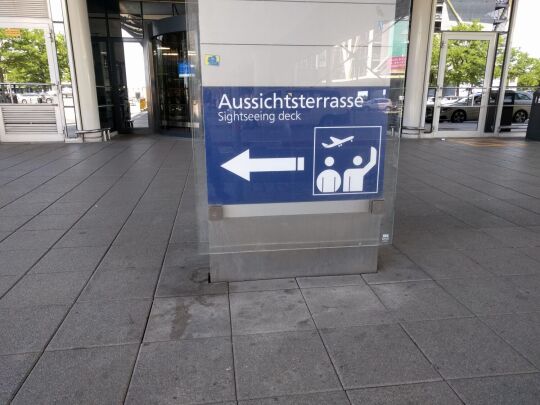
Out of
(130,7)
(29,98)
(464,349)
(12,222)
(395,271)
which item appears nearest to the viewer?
(464,349)

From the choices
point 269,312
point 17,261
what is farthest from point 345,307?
point 17,261

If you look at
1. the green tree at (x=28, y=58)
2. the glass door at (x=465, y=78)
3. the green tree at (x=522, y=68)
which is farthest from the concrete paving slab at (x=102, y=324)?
the green tree at (x=522, y=68)

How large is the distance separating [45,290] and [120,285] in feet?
1.77

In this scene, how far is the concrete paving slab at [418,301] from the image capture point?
2.84m

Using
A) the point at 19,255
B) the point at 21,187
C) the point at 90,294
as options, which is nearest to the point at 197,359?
the point at 90,294

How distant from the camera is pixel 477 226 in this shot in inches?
183

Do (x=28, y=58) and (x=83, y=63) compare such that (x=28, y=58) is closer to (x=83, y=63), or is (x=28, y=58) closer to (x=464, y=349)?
(x=83, y=63)

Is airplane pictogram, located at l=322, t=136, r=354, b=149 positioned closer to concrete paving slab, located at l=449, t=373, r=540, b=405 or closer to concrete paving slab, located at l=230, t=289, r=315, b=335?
concrete paving slab, located at l=230, t=289, r=315, b=335

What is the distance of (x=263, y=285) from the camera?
3273 mm

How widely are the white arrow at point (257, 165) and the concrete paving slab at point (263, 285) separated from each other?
2.74ft

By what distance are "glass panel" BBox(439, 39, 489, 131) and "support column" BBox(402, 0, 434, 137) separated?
1.02 meters

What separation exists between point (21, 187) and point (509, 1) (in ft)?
44.3

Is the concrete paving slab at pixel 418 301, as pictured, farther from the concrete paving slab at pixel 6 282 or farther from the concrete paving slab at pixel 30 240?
the concrete paving slab at pixel 30 240

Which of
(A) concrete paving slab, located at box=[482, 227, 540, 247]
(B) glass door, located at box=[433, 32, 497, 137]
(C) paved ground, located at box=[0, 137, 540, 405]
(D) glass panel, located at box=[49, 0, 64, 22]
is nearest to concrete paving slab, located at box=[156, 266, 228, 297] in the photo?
(C) paved ground, located at box=[0, 137, 540, 405]
